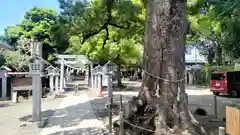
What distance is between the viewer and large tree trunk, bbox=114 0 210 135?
22.6 ft

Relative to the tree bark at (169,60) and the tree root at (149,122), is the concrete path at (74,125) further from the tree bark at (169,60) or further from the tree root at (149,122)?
the tree bark at (169,60)

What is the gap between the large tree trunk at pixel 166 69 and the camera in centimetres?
689

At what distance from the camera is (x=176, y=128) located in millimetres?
6680

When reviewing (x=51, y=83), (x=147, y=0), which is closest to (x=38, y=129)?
(x=147, y=0)

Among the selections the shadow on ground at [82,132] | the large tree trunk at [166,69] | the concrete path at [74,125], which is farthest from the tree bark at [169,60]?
the concrete path at [74,125]

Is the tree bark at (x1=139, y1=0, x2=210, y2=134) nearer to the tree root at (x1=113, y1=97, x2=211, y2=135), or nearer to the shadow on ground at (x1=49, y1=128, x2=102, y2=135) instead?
the tree root at (x1=113, y1=97, x2=211, y2=135)

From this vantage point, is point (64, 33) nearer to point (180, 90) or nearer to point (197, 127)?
point (180, 90)

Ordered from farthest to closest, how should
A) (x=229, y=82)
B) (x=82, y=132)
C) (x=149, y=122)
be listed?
(x=229, y=82), (x=82, y=132), (x=149, y=122)

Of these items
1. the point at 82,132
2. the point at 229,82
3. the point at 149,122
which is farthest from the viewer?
the point at 229,82

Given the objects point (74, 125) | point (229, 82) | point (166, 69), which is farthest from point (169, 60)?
point (229, 82)

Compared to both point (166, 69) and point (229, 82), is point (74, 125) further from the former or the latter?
point (229, 82)

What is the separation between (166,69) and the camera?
6.96 meters

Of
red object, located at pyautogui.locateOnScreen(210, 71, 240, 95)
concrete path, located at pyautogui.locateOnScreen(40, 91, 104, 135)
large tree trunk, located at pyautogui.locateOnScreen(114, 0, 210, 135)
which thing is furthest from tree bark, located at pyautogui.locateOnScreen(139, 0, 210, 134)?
red object, located at pyautogui.locateOnScreen(210, 71, 240, 95)

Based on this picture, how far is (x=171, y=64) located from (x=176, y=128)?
163 cm
